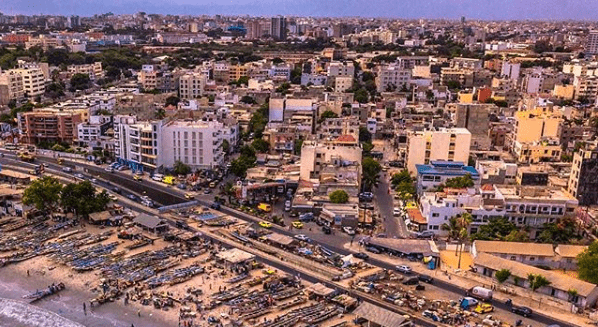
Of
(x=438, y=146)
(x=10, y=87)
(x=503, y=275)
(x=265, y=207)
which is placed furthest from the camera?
(x=10, y=87)

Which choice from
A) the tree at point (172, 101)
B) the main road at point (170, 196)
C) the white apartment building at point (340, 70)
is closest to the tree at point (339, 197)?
the main road at point (170, 196)

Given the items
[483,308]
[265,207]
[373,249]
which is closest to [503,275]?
[483,308]

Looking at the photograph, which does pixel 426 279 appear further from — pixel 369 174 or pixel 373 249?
pixel 369 174

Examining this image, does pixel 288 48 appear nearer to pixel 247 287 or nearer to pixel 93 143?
pixel 93 143

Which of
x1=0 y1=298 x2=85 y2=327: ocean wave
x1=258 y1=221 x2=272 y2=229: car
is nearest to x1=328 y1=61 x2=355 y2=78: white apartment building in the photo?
x1=258 y1=221 x2=272 y2=229: car

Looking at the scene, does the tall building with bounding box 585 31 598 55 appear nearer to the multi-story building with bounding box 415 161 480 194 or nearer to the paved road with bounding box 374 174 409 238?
the paved road with bounding box 374 174 409 238

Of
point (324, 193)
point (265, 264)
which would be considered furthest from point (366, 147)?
point (265, 264)
